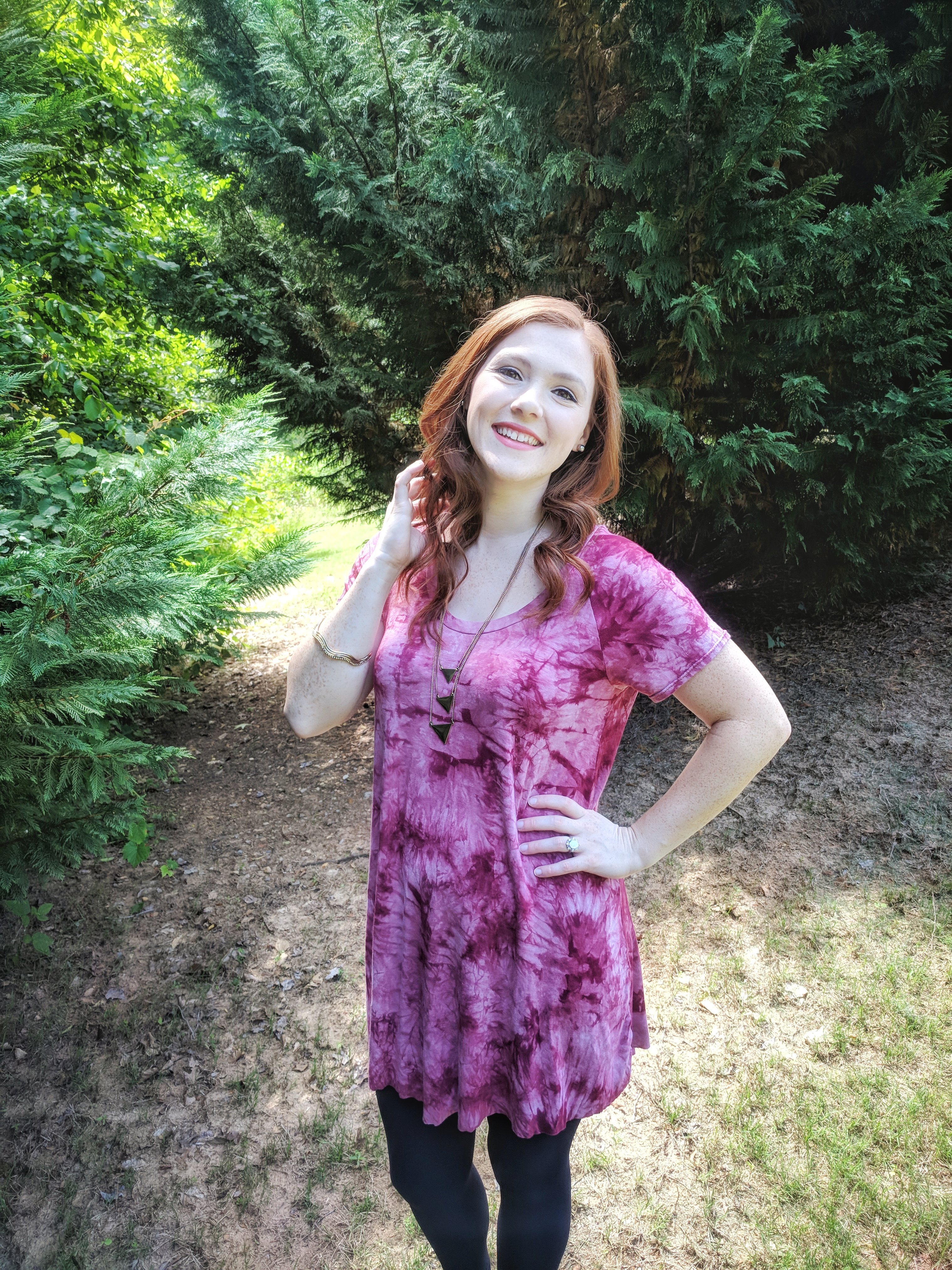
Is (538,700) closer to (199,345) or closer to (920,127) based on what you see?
(920,127)

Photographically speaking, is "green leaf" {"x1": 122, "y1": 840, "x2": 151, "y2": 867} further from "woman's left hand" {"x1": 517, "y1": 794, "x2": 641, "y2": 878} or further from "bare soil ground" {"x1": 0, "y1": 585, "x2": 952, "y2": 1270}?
"woman's left hand" {"x1": 517, "y1": 794, "x2": 641, "y2": 878}

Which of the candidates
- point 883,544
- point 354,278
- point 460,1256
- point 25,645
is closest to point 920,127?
point 883,544

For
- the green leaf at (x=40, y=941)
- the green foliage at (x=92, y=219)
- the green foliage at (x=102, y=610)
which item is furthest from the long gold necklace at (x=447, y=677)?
the green leaf at (x=40, y=941)

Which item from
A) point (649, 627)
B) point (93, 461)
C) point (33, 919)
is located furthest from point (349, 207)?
point (33, 919)

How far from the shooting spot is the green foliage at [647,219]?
339 cm

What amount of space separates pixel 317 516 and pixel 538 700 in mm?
11127

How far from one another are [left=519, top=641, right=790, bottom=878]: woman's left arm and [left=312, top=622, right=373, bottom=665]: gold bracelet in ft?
1.55

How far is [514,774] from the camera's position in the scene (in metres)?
1.47

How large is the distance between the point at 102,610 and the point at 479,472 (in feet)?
3.08

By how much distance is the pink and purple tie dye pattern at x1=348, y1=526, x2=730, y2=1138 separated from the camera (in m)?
1.45

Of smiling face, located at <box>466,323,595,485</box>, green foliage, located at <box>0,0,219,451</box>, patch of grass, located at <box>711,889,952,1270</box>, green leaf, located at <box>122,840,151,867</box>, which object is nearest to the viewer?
smiling face, located at <box>466,323,595,485</box>

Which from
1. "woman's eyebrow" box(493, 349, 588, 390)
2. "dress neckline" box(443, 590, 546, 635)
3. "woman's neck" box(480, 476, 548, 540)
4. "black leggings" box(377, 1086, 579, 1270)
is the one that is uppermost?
"woman's eyebrow" box(493, 349, 588, 390)

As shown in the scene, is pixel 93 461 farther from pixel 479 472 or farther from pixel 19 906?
pixel 479 472

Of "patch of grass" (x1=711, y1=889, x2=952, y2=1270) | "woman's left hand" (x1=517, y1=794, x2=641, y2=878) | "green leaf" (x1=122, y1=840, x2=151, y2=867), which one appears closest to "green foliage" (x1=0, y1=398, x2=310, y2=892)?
"green leaf" (x1=122, y1=840, x2=151, y2=867)
